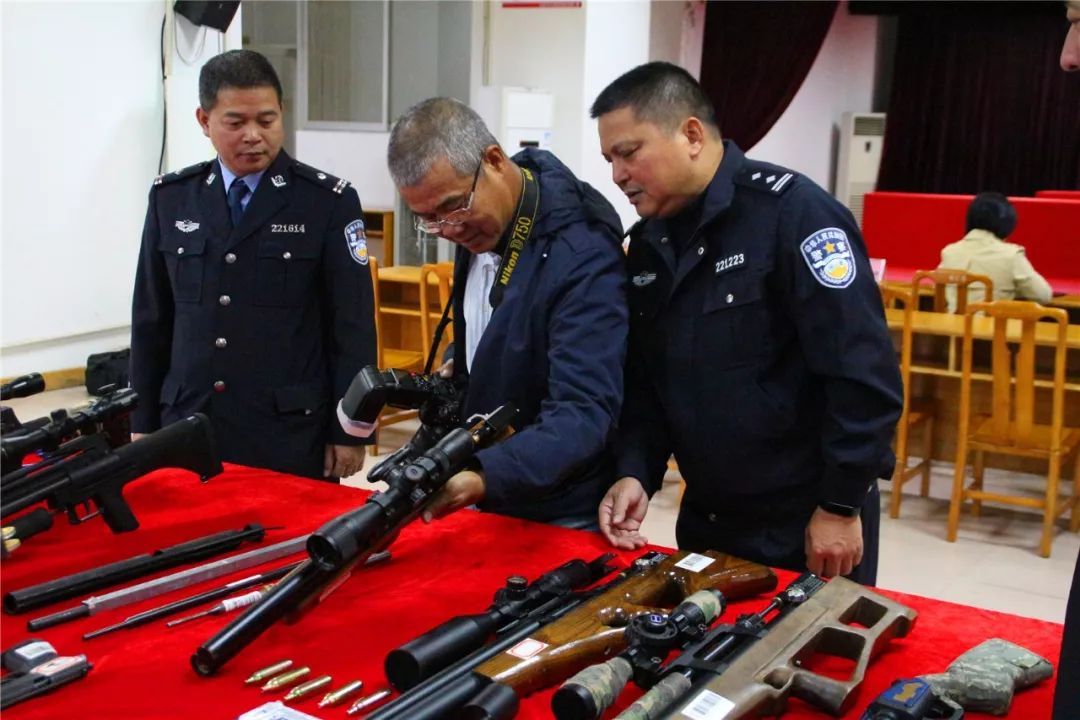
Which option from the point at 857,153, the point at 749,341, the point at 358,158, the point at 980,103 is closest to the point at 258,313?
the point at 749,341

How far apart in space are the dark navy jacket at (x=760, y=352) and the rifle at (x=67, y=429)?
880mm

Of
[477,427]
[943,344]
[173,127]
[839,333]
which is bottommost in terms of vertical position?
[943,344]

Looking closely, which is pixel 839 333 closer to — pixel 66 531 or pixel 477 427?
pixel 477 427

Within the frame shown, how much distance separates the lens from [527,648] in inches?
53.8

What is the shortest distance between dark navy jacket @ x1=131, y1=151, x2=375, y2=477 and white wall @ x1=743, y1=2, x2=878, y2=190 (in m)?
7.75

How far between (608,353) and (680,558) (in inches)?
15.1

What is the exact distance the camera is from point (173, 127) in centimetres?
545

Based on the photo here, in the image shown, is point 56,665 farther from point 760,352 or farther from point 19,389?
point 760,352

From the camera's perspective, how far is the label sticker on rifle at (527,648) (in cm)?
135

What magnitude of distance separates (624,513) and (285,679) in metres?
0.70

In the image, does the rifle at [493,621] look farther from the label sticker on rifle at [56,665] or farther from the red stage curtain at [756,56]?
the red stage curtain at [756,56]

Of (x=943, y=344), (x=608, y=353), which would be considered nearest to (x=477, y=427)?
(x=608, y=353)

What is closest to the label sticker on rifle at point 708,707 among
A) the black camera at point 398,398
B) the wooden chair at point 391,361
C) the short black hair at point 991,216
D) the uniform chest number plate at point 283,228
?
the black camera at point 398,398

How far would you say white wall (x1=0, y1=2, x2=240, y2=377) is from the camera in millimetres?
4816
